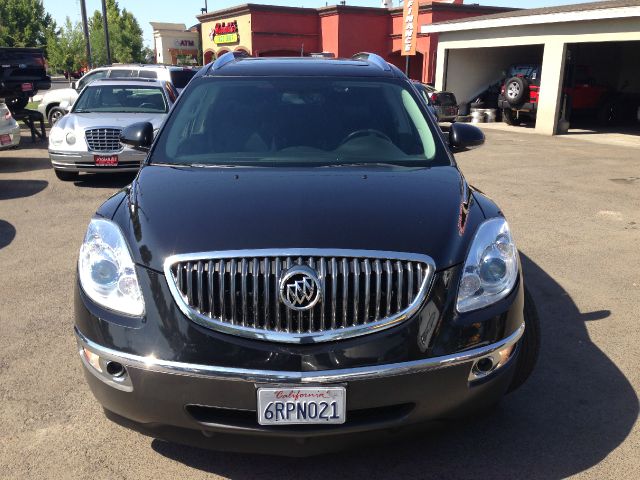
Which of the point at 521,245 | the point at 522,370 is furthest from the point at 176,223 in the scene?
the point at 521,245

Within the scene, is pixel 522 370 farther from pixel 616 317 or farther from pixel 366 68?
pixel 366 68

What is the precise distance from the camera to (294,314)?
2.41m

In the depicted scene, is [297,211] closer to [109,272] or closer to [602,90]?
[109,272]

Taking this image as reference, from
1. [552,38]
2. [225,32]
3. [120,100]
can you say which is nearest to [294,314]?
[120,100]

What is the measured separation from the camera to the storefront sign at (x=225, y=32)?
1351 inches

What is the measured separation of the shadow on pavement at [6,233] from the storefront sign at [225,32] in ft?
95.7

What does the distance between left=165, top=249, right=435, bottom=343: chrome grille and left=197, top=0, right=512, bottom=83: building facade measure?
2707 centimetres

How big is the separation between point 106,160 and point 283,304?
294 inches

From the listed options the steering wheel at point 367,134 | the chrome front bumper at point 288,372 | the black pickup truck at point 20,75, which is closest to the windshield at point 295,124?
the steering wheel at point 367,134

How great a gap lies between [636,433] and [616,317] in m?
1.68

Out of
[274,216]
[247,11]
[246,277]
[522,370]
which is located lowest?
[522,370]

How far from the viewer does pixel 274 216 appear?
2646 mm

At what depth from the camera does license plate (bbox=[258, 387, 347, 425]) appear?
2326mm

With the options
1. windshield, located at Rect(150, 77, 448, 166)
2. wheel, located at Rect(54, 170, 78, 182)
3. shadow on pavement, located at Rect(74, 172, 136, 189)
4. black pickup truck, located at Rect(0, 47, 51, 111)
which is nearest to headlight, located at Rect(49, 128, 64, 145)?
wheel, located at Rect(54, 170, 78, 182)
